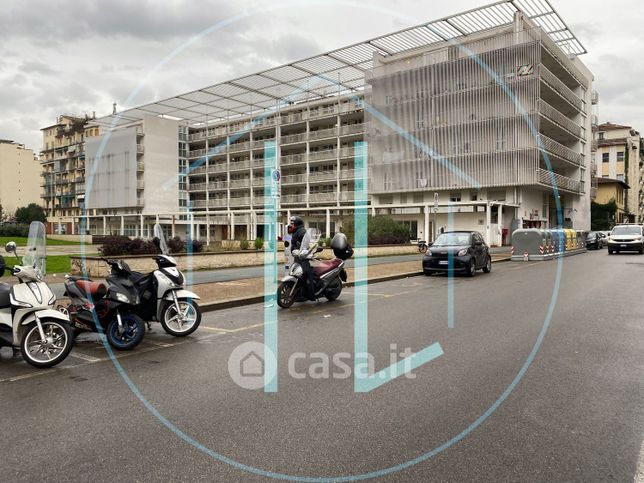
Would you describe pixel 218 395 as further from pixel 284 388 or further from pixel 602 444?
pixel 602 444

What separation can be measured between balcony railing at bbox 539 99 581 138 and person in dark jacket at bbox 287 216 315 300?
42.1m

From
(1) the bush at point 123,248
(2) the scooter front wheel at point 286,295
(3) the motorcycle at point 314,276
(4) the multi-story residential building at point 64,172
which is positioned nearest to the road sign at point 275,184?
(3) the motorcycle at point 314,276

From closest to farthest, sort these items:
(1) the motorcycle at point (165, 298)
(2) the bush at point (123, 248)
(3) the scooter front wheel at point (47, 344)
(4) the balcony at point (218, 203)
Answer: (3) the scooter front wheel at point (47, 344) → (1) the motorcycle at point (165, 298) → (2) the bush at point (123, 248) → (4) the balcony at point (218, 203)

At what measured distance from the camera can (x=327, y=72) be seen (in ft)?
164

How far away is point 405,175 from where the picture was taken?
52.8 meters

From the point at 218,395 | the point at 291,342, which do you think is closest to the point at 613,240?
the point at 291,342

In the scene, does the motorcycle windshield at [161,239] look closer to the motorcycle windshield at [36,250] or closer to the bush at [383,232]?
the motorcycle windshield at [36,250]

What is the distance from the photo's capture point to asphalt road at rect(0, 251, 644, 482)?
10.8ft

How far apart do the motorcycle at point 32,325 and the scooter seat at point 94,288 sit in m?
0.83

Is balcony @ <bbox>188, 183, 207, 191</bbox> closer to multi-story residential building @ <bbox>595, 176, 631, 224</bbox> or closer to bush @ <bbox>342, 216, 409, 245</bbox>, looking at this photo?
bush @ <bbox>342, 216, 409, 245</bbox>

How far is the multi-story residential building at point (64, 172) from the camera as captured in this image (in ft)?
297

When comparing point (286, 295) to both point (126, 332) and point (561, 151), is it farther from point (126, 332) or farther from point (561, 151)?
point (561, 151)

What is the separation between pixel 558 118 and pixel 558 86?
3.23 metres

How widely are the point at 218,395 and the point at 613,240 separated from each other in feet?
106
